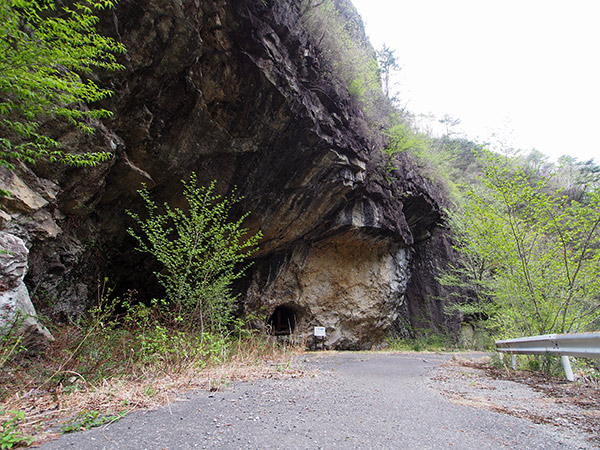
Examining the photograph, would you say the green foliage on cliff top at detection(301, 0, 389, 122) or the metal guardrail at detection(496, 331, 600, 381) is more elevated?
the green foliage on cliff top at detection(301, 0, 389, 122)

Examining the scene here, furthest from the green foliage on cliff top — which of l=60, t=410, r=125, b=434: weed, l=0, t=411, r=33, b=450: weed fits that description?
l=0, t=411, r=33, b=450: weed

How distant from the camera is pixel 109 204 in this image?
7.97 metres

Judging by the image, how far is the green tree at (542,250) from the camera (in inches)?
200

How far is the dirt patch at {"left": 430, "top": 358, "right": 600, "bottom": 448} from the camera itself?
2486mm

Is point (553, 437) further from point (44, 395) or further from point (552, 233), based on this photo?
point (552, 233)

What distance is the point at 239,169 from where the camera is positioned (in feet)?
28.7

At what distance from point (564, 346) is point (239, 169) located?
793 centimetres

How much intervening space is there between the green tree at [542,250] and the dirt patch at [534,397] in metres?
1.41

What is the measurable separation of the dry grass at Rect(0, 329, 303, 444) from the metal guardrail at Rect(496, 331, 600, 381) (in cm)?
374

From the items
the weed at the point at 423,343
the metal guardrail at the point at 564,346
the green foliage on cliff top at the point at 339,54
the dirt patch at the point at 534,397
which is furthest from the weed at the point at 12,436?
the weed at the point at 423,343

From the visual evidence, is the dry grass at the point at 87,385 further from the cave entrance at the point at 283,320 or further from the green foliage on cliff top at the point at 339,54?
the green foliage on cliff top at the point at 339,54

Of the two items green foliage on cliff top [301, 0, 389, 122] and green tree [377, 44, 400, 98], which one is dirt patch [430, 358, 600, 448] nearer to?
green foliage on cliff top [301, 0, 389, 122]

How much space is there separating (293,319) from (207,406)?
11191 millimetres

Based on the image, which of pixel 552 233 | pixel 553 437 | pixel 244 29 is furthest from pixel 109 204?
pixel 552 233
